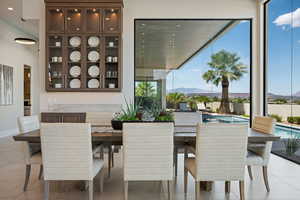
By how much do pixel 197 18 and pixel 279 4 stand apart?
158 cm

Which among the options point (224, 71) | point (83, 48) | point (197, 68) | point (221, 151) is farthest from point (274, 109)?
point (83, 48)

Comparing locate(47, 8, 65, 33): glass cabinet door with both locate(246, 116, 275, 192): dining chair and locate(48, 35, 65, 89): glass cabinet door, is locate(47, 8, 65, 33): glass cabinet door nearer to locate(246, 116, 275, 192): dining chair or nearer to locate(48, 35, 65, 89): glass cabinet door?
locate(48, 35, 65, 89): glass cabinet door

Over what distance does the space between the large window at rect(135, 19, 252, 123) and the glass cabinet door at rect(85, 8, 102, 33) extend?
2.89ft

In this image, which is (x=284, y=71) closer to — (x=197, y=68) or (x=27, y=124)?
(x=197, y=68)

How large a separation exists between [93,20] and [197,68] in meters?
2.44

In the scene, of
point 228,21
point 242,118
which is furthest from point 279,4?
point 242,118

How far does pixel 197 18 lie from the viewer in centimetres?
514

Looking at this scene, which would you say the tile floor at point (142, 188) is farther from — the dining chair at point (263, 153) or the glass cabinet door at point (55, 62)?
the glass cabinet door at point (55, 62)

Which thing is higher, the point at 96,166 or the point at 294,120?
the point at 294,120

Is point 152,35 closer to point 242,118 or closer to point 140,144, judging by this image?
point 242,118

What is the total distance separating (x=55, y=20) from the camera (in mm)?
4754

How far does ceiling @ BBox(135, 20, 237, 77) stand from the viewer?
5219 mm

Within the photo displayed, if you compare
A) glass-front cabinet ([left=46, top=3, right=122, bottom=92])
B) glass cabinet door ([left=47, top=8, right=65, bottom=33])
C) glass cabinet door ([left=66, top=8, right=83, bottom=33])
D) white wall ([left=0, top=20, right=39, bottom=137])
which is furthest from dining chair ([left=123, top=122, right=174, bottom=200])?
white wall ([left=0, top=20, right=39, bottom=137])

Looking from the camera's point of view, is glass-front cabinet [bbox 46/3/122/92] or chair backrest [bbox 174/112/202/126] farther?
glass-front cabinet [bbox 46/3/122/92]
